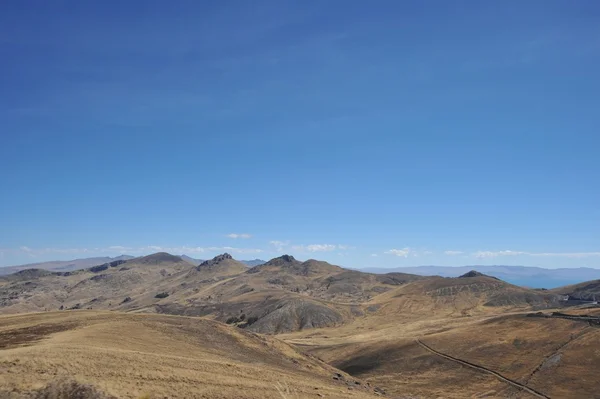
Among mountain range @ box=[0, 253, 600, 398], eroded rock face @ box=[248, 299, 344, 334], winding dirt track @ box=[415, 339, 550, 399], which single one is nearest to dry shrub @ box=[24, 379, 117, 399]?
mountain range @ box=[0, 253, 600, 398]

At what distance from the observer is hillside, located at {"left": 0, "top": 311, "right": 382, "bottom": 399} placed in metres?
30.9

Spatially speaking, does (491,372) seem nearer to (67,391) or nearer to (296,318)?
(67,391)

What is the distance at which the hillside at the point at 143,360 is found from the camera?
3091cm

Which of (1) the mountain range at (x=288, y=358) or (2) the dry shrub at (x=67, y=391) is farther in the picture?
(1) the mountain range at (x=288, y=358)

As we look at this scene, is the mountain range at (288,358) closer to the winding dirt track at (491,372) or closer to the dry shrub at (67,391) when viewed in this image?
the winding dirt track at (491,372)

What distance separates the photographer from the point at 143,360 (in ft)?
121

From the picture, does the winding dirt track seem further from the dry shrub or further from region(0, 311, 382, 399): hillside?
the dry shrub

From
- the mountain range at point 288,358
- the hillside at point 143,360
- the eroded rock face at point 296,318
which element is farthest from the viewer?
the eroded rock face at point 296,318

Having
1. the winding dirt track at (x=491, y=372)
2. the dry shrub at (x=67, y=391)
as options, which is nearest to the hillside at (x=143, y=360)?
the dry shrub at (x=67, y=391)

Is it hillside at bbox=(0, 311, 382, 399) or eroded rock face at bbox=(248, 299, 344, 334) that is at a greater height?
hillside at bbox=(0, 311, 382, 399)

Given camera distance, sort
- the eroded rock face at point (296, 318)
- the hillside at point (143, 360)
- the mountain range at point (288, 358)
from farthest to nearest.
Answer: the eroded rock face at point (296, 318), the mountain range at point (288, 358), the hillside at point (143, 360)

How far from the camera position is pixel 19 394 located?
27.5 meters

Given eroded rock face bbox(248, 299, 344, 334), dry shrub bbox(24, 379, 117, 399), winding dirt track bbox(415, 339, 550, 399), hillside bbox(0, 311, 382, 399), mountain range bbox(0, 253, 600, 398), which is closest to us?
dry shrub bbox(24, 379, 117, 399)

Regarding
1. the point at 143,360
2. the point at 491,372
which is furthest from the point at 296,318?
the point at 143,360
